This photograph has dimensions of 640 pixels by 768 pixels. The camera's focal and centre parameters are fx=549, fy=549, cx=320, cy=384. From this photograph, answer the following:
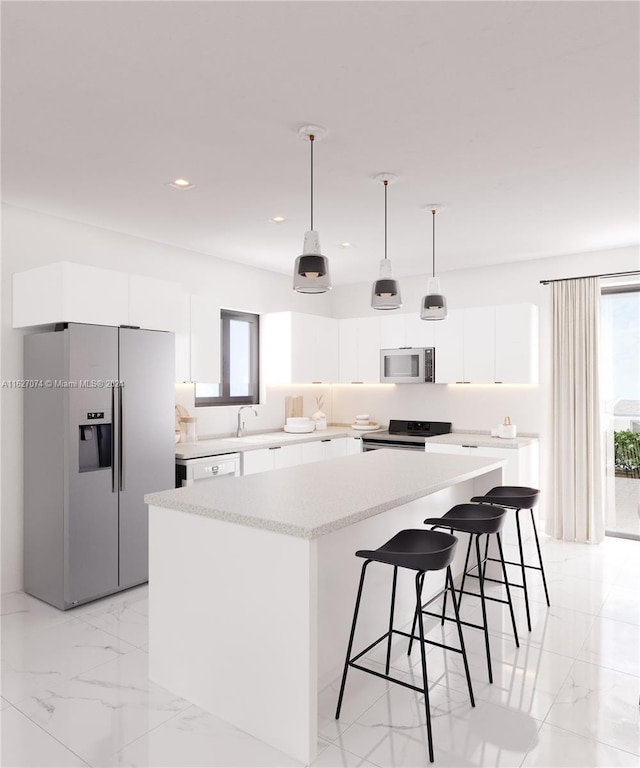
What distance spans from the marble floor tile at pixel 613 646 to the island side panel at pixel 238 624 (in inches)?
67.4

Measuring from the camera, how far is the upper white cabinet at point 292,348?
5.87m

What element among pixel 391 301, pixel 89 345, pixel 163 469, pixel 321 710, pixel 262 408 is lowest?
pixel 321 710

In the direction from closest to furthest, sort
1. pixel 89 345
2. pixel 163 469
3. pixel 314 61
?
pixel 314 61 → pixel 89 345 → pixel 163 469

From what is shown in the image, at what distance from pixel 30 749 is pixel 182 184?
117 inches

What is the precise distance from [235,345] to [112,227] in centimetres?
184

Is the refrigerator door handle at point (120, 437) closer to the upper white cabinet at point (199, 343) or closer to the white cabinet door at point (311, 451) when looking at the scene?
the upper white cabinet at point (199, 343)

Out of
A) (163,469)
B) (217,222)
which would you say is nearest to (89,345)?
(163,469)

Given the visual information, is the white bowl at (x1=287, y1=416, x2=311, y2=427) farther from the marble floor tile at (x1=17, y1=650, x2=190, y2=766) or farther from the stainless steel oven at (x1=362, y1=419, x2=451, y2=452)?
the marble floor tile at (x1=17, y1=650, x2=190, y2=766)

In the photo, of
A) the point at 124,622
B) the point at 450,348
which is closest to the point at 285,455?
the point at 450,348

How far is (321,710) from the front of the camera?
2486mm

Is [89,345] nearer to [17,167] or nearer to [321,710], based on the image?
[17,167]

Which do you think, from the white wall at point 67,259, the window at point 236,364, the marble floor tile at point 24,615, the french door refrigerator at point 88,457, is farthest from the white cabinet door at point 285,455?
the marble floor tile at point 24,615

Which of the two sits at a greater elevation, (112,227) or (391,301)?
(112,227)

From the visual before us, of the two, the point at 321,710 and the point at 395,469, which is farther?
the point at 395,469
